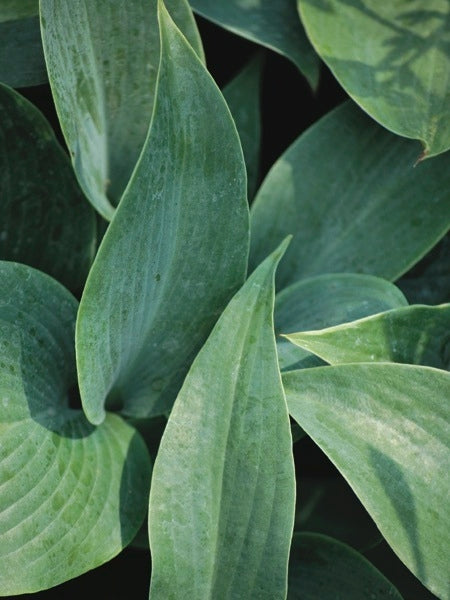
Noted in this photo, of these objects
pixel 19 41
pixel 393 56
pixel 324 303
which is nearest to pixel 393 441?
pixel 324 303

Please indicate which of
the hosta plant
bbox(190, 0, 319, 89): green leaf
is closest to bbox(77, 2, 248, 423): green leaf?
the hosta plant

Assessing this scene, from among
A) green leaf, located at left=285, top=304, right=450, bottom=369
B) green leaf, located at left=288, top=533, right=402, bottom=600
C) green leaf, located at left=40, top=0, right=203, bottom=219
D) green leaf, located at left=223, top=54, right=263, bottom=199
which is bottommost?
green leaf, located at left=288, top=533, right=402, bottom=600

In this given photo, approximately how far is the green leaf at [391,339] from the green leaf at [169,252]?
4.7 inches

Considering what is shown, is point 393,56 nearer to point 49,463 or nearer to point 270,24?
point 270,24

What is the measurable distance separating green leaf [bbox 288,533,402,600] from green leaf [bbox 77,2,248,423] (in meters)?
0.21

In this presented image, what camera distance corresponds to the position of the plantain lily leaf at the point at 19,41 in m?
0.81

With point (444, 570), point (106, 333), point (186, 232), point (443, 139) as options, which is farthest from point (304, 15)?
point (444, 570)

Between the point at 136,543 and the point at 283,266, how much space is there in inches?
13.8

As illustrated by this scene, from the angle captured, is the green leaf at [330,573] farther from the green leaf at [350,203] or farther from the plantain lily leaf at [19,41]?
the plantain lily leaf at [19,41]

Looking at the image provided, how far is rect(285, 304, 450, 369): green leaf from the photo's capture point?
2.17 feet

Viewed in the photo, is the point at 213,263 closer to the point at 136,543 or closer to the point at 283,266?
the point at 283,266

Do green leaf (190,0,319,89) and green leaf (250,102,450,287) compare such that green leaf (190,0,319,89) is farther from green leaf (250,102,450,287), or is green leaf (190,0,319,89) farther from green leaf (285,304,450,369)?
green leaf (285,304,450,369)

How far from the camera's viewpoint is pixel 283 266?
2.93 ft

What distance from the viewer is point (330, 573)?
0.77m
